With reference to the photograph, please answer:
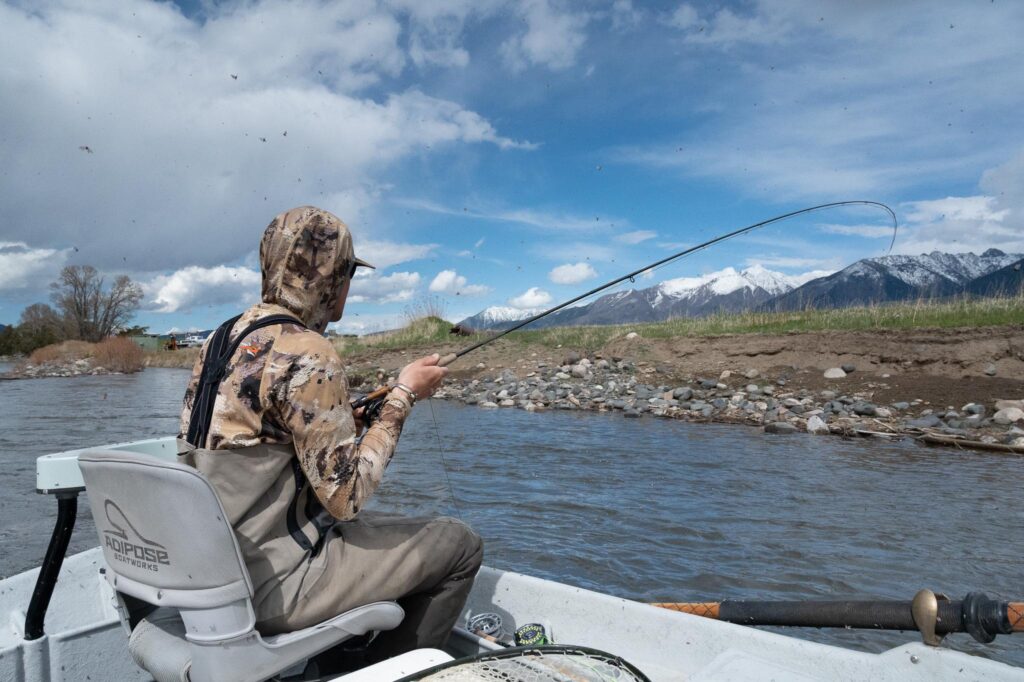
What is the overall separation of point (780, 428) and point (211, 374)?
9.76 meters

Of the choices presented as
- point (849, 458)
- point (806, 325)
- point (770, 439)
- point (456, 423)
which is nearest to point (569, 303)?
point (849, 458)

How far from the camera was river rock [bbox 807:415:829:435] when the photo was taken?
10203 mm

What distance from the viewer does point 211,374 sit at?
5.94ft

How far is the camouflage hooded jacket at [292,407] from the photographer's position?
1756 millimetres

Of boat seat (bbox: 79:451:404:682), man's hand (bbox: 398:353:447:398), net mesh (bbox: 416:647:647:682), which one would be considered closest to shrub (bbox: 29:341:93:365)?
man's hand (bbox: 398:353:447:398)

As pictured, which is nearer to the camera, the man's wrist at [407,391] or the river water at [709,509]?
the man's wrist at [407,391]

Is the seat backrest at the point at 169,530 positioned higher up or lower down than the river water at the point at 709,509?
higher up

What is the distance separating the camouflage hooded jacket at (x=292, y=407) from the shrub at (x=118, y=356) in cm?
3900

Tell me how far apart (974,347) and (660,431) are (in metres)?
5.60

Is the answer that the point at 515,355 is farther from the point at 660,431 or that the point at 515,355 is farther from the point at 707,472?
the point at 707,472

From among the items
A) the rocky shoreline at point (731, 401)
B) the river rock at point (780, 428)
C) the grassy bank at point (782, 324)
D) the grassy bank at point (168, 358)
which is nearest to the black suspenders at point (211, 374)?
the rocky shoreline at point (731, 401)

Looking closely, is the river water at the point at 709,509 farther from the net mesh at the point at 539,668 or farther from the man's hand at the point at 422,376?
the net mesh at the point at 539,668

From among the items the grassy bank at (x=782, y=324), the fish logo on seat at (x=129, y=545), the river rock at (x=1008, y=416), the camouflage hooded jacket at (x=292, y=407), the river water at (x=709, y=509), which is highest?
the grassy bank at (x=782, y=324)

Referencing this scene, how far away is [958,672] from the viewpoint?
2010 millimetres
